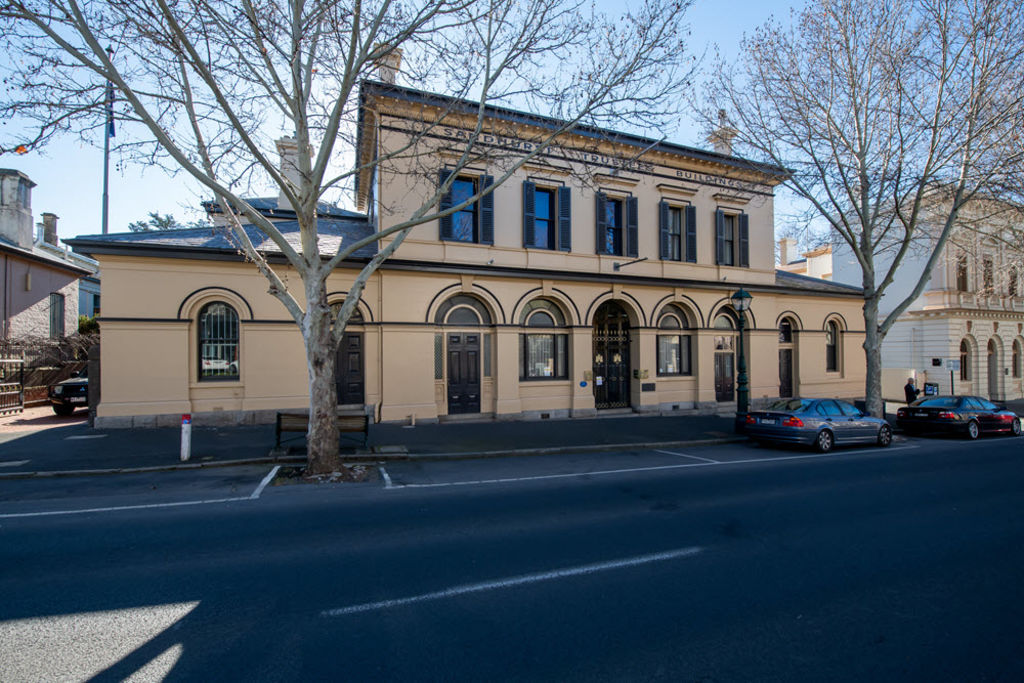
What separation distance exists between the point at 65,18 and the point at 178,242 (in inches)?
268

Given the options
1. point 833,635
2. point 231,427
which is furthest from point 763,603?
point 231,427

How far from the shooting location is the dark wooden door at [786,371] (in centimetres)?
2230

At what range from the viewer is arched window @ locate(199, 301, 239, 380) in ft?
47.6

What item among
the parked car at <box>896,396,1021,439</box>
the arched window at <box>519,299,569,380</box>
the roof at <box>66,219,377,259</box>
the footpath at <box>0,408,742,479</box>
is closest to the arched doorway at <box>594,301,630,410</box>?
the arched window at <box>519,299,569,380</box>

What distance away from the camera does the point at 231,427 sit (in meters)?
14.0

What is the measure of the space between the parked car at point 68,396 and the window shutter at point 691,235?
2143cm

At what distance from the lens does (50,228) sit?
29641 millimetres

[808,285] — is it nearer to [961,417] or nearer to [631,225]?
[961,417]

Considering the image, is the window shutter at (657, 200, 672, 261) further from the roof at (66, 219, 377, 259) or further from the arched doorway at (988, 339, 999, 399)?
the arched doorway at (988, 339, 999, 399)

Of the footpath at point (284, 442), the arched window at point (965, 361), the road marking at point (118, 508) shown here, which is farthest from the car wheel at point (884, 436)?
the arched window at point (965, 361)

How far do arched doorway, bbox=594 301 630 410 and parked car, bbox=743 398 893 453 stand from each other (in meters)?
5.84

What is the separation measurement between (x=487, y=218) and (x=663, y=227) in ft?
22.9

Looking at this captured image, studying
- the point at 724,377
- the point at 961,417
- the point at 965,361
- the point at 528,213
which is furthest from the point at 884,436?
the point at 965,361

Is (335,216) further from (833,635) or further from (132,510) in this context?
(833,635)
